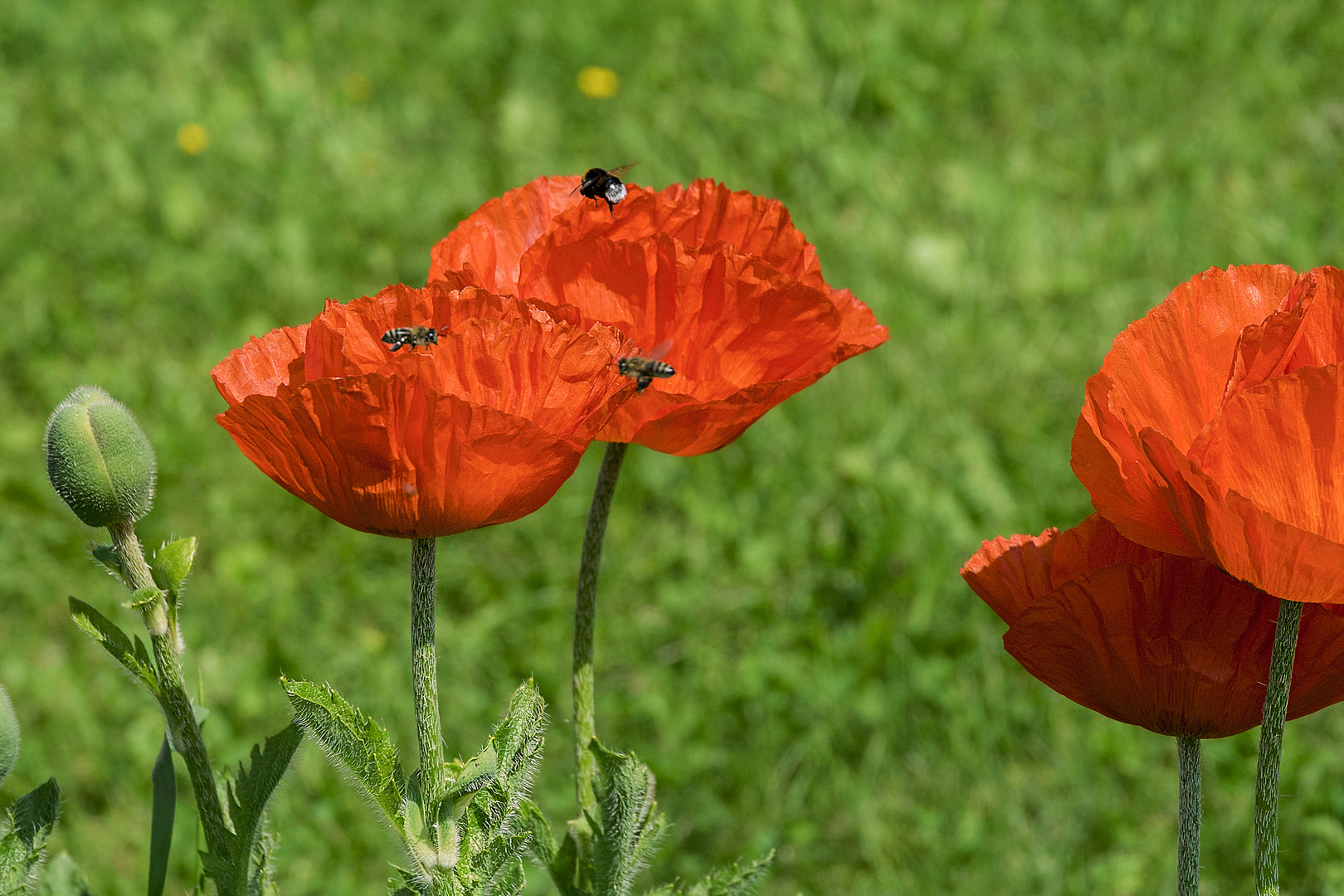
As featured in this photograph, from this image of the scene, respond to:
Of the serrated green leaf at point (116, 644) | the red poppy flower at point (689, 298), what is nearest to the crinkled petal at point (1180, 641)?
the red poppy flower at point (689, 298)

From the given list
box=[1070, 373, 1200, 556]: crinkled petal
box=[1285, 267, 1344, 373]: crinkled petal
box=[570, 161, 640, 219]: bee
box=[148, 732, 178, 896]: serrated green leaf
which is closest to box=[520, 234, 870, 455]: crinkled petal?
box=[570, 161, 640, 219]: bee

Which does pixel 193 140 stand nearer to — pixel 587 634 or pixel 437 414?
pixel 587 634

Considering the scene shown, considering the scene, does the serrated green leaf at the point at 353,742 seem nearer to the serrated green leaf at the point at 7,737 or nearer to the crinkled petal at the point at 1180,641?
the serrated green leaf at the point at 7,737

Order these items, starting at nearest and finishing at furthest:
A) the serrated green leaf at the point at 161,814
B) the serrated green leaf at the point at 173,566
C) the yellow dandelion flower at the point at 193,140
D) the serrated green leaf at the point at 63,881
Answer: the serrated green leaf at the point at 173,566, the serrated green leaf at the point at 161,814, the serrated green leaf at the point at 63,881, the yellow dandelion flower at the point at 193,140

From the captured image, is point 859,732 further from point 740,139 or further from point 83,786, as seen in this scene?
point 740,139

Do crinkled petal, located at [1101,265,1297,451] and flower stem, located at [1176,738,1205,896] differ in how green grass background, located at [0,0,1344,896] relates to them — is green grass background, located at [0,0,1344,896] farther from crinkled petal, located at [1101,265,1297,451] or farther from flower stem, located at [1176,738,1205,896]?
crinkled petal, located at [1101,265,1297,451]

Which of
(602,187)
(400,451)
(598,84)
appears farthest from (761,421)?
(400,451)

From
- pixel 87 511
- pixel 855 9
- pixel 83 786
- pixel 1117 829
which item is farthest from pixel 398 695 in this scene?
pixel 855 9
